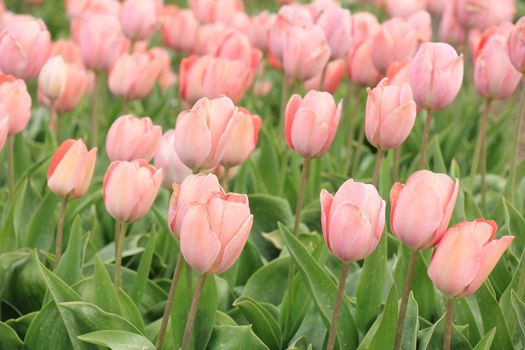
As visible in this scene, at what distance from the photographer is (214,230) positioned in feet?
4.51

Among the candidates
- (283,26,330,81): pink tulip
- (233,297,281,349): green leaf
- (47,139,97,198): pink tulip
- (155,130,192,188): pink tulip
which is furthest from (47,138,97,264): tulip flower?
(283,26,330,81): pink tulip

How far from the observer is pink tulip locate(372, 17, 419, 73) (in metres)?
2.52

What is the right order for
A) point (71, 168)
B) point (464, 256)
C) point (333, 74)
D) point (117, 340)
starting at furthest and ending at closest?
point (333, 74) < point (71, 168) < point (117, 340) < point (464, 256)

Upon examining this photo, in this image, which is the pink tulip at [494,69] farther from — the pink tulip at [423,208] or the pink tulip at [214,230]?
the pink tulip at [214,230]

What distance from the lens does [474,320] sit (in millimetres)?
1841

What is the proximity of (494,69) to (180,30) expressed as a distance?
4.22 feet

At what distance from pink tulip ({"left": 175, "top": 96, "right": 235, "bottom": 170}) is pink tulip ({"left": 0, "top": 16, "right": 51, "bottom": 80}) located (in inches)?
31.6

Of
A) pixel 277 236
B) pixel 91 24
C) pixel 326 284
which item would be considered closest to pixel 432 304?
pixel 326 284

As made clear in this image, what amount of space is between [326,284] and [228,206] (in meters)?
0.41

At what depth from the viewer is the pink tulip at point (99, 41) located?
2785mm

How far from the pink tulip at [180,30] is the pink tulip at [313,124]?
55.5 inches

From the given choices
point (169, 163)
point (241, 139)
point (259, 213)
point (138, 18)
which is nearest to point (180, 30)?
point (138, 18)

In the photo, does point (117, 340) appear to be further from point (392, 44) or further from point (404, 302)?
point (392, 44)

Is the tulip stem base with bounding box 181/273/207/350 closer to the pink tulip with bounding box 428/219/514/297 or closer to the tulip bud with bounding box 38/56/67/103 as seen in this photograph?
the pink tulip with bounding box 428/219/514/297
